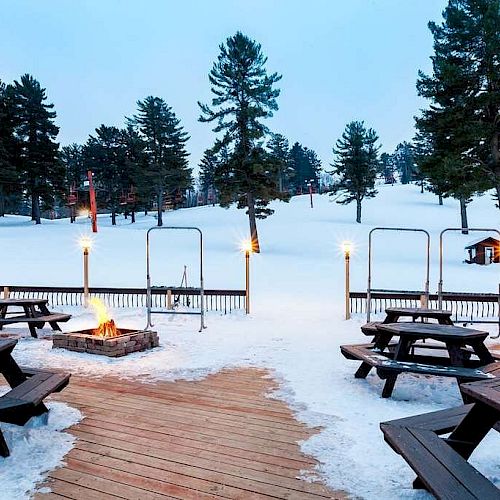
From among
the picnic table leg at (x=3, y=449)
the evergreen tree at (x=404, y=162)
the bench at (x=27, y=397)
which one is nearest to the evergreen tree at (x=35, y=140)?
the bench at (x=27, y=397)

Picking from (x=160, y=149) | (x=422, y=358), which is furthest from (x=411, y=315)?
(x=160, y=149)

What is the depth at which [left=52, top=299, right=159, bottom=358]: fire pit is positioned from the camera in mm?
7086

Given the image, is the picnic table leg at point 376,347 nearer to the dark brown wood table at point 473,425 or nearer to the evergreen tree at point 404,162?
the dark brown wood table at point 473,425

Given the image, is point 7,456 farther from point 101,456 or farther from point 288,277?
point 288,277

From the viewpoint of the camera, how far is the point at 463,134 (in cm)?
1997

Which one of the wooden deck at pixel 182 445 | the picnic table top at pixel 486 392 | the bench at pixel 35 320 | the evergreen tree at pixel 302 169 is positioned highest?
the evergreen tree at pixel 302 169

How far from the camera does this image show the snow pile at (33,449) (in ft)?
10.6

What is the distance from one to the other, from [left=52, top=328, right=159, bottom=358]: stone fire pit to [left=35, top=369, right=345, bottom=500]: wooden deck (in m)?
1.34

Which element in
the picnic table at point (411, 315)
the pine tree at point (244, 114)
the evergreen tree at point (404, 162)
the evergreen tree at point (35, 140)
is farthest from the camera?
the evergreen tree at point (404, 162)

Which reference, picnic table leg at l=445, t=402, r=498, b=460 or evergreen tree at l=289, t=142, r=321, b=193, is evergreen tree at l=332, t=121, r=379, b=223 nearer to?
evergreen tree at l=289, t=142, r=321, b=193

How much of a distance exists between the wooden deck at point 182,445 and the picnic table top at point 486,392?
1092 millimetres

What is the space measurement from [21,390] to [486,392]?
3677mm

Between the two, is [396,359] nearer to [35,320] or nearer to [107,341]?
[107,341]

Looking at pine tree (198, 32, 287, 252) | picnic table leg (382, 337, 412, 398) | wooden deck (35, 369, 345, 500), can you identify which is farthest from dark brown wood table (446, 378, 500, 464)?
pine tree (198, 32, 287, 252)
